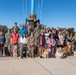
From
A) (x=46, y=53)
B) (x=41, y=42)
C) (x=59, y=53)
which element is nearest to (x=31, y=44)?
(x=41, y=42)

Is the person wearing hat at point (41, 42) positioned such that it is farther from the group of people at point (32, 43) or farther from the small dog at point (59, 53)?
the small dog at point (59, 53)

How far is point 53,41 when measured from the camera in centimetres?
1088

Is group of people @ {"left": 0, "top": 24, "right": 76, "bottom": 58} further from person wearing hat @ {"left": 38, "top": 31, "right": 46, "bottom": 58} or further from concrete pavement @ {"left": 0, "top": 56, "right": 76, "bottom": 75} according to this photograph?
concrete pavement @ {"left": 0, "top": 56, "right": 76, "bottom": 75}

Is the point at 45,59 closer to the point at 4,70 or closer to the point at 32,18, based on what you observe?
the point at 4,70

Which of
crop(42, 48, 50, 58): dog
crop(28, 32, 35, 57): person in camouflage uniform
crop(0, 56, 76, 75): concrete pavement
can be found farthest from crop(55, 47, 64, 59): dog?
crop(0, 56, 76, 75): concrete pavement

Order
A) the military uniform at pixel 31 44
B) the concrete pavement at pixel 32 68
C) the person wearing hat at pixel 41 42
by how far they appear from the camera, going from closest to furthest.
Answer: the concrete pavement at pixel 32 68
the military uniform at pixel 31 44
the person wearing hat at pixel 41 42

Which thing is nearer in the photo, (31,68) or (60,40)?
(31,68)

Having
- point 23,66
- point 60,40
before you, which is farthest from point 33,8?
point 23,66

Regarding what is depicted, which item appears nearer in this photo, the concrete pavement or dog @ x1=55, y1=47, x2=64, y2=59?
the concrete pavement

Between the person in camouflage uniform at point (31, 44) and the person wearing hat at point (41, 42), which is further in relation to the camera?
the person wearing hat at point (41, 42)

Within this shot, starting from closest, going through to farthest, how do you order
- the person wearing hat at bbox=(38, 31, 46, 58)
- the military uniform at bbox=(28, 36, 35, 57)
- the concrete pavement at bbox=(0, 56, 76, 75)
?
the concrete pavement at bbox=(0, 56, 76, 75)
the military uniform at bbox=(28, 36, 35, 57)
the person wearing hat at bbox=(38, 31, 46, 58)

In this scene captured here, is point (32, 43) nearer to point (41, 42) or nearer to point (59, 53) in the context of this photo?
point (41, 42)

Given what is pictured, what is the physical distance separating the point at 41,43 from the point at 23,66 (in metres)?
2.68

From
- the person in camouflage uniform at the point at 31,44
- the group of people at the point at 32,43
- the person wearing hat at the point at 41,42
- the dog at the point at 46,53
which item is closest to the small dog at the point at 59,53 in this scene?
the group of people at the point at 32,43
